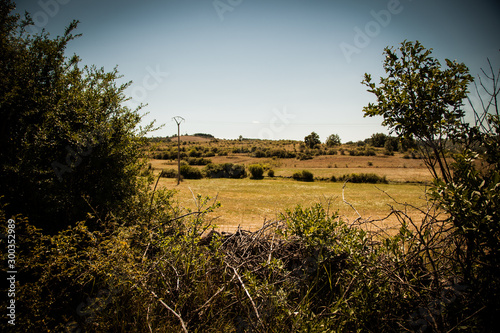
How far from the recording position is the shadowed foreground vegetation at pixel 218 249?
167 cm

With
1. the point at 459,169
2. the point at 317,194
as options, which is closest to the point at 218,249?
the point at 459,169

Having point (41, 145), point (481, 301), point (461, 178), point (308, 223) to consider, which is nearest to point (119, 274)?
point (308, 223)

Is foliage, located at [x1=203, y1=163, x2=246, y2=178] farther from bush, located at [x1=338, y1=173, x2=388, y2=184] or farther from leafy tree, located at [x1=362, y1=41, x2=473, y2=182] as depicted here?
leafy tree, located at [x1=362, y1=41, x2=473, y2=182]

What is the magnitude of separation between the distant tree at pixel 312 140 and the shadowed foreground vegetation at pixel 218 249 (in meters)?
71.1

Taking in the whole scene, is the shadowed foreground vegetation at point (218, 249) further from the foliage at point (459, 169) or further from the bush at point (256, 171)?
the bush at point (256, 171)

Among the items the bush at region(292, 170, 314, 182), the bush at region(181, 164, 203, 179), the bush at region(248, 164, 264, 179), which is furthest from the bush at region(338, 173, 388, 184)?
the bush at region(181, 164, 203, 179)

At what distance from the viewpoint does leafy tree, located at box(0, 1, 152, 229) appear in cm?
305

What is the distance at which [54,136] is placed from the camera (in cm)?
336

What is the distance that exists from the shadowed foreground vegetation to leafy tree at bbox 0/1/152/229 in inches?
0.8

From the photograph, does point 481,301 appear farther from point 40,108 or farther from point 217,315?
point 40,108

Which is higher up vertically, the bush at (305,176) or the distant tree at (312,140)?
the distant tree at (312,140)

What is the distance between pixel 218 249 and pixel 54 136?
3.20 m

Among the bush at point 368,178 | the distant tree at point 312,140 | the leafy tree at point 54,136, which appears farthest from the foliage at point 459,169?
the distant tree at point 312,140

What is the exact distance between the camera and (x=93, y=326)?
69.4 inches
